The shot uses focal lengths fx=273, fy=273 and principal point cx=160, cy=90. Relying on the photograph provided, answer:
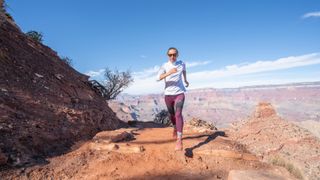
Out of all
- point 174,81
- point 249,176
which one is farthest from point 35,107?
point 249,176

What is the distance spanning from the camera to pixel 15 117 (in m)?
5.42

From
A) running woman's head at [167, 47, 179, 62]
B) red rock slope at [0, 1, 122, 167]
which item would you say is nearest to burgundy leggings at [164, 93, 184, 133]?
running woman's head at [167, 47, 179, 62]

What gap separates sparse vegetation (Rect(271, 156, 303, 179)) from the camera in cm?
492

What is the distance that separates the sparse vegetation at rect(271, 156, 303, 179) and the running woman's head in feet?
9.44

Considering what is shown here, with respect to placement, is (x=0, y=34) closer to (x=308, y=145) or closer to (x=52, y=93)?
(x=52, y=93)

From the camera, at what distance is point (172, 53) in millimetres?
5637

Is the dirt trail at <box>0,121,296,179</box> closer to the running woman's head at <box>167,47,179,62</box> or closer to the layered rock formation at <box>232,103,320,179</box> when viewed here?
the layered rock formation at <box>232,103,320,179</box>

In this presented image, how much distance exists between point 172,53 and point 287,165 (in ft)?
10.3

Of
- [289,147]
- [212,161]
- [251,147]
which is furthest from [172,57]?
[289,147]

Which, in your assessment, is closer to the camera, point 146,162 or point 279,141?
point 146,162

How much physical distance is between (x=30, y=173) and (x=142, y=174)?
1.77 metres

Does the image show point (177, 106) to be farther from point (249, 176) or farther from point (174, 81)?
point (249, 176)

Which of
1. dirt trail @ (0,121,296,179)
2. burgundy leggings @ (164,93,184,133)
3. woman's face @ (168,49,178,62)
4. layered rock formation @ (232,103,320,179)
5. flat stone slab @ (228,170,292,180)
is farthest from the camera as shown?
woman's face @ (168,49,178,62)

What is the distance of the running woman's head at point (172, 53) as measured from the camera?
564 cm
